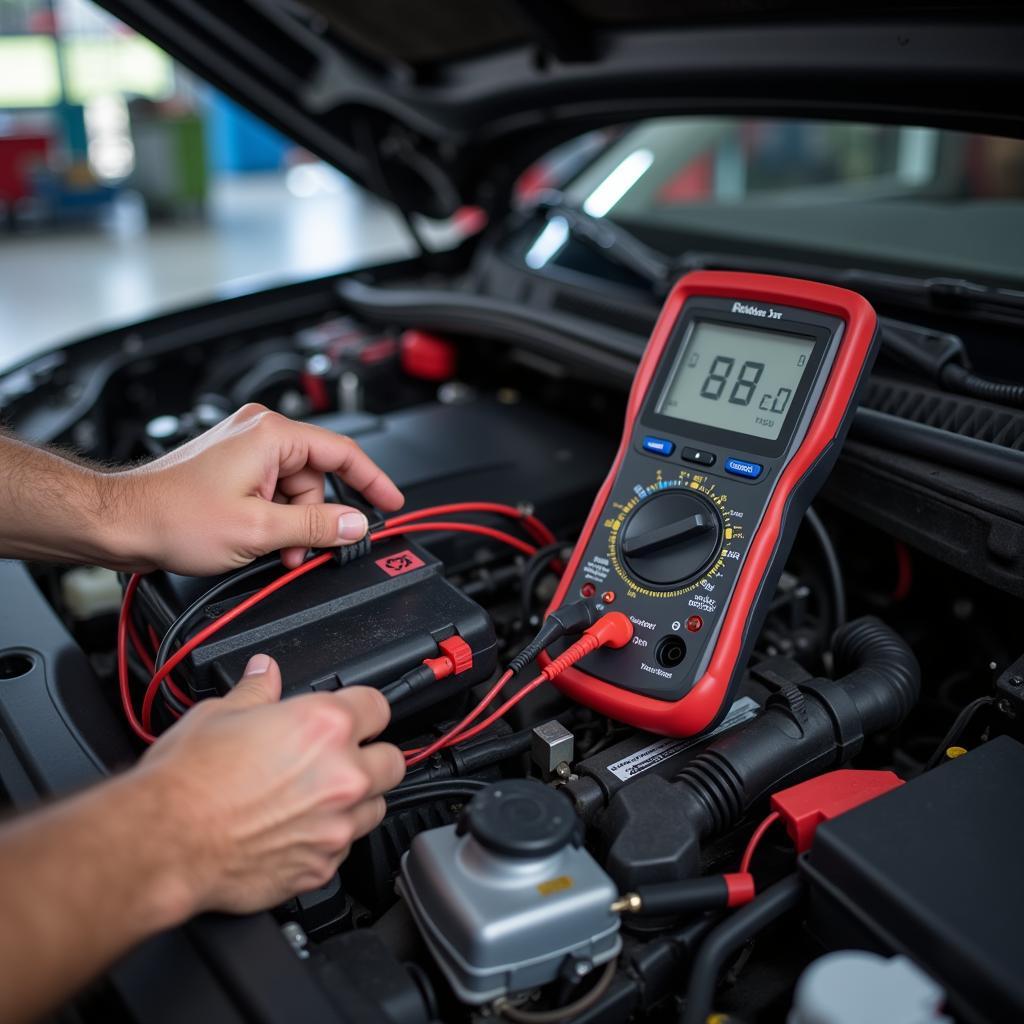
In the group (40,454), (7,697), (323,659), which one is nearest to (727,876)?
(323,659)

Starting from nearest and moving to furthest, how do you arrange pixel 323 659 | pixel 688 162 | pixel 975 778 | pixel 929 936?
1. pixel 929 936
2. pixel 975 778
3. pixel 323 659
4. pixel 688 162

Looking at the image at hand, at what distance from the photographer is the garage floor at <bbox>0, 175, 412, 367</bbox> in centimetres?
544

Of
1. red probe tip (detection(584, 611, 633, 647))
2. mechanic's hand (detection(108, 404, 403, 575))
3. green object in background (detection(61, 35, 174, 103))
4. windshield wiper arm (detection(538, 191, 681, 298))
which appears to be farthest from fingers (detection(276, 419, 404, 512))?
green object in background (detection(61, 35, 174, 103))

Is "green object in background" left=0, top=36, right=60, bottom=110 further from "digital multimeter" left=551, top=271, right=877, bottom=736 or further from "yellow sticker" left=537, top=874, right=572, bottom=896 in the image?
"yellow sticker" left=537, top=874, right=572, bottom=896

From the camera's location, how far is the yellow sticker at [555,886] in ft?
2.14

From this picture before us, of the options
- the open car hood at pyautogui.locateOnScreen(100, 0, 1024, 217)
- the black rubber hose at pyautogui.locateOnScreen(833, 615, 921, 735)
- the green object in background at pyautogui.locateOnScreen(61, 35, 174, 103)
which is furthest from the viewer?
the green object in background at pyautogui.locateOnScreen(61, 35, 174, 103)

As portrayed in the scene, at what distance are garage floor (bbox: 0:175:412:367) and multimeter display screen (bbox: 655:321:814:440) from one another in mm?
4046

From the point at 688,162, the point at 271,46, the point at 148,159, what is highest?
the point at 271,46

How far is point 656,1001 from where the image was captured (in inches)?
28.1

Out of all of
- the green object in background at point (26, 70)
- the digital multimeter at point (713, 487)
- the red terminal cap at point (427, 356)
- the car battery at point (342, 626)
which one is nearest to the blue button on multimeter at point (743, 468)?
the digital multimeter at point (713, 487)

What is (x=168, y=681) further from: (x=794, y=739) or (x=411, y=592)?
(x=794, y=739)

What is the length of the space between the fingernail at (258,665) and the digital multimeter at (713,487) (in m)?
0.28

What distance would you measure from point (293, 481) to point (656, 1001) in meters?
0.59

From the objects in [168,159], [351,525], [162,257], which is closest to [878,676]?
[351,525]
